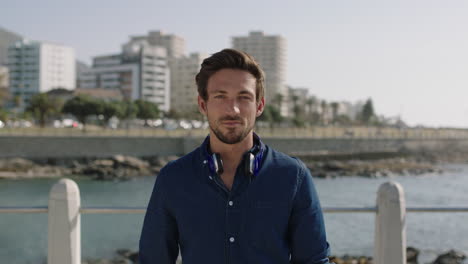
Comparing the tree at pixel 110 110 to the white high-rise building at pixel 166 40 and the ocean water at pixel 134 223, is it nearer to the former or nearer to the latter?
the ocean water at pixel 134 223

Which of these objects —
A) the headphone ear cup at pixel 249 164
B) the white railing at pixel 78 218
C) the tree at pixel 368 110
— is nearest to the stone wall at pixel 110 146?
the white railing at pixel 78 218

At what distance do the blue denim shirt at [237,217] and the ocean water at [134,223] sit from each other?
117 inches

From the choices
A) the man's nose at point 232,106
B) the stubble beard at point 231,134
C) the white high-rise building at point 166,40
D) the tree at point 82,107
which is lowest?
the stubble beard at point 231,134

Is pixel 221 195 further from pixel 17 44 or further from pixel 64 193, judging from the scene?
pixel 17 44

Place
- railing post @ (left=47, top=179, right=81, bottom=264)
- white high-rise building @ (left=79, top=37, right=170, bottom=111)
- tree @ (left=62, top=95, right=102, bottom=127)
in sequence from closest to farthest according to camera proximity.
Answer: railing post @ (left=47, top=179, right=81, bottom=264), tree @ (left=62, top=95, right=102, bottom=127), white high-rise building @ (left=79, top=37, right=170, bottom=111)

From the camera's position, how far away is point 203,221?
5.85 feet

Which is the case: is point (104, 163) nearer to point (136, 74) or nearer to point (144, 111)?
point (144, 111)

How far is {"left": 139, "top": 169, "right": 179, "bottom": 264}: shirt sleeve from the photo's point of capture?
1836 millimetres

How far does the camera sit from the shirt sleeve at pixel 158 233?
1.84 metres

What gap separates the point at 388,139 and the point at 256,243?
2786 inches

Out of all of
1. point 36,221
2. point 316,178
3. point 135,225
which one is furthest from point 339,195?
point 36,221

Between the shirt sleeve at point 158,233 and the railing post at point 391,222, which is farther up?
the shirt sleeve at point 158,233

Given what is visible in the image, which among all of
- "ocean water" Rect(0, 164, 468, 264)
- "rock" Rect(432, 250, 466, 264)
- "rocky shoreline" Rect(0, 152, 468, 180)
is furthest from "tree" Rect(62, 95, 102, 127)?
"rock" Rect(432, 250, 466, 264)

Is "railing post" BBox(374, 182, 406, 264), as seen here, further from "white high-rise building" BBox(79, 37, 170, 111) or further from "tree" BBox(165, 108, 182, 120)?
"white high-rise building" BBox(79, 37, 170, 111)
